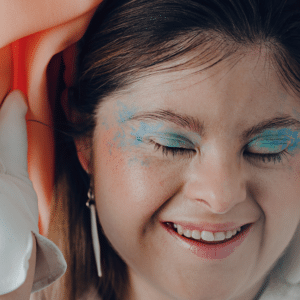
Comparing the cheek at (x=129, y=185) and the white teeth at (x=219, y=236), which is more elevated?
the cheek at (x=129, y=185)

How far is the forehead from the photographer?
0.64m

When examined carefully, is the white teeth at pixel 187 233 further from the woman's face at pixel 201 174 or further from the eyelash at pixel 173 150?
the eyelash at pixel 173 150

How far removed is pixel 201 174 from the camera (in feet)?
2.19

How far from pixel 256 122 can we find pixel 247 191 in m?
0.13

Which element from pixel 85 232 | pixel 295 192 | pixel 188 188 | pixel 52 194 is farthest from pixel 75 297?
pixel 295 192

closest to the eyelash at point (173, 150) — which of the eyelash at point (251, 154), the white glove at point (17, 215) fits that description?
the eyelash at point (251, 154)

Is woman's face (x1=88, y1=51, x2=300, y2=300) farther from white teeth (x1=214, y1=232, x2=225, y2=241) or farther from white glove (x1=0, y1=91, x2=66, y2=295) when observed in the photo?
white glove (x1=0, y1=91, x2=66, y2=295)

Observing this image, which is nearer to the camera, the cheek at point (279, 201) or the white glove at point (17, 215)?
the white glove at point (17, 215)


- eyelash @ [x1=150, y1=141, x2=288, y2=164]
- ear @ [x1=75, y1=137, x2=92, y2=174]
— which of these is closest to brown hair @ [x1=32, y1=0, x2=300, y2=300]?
ear @ [x1=75, y1=137, x2=92, y2=174]

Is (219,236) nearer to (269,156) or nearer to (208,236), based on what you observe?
(208,236)

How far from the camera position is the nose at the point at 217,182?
65 cm

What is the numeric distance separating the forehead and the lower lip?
224 millimetres

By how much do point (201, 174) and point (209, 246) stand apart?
0.15m

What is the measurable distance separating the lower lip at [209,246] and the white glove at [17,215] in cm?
21
